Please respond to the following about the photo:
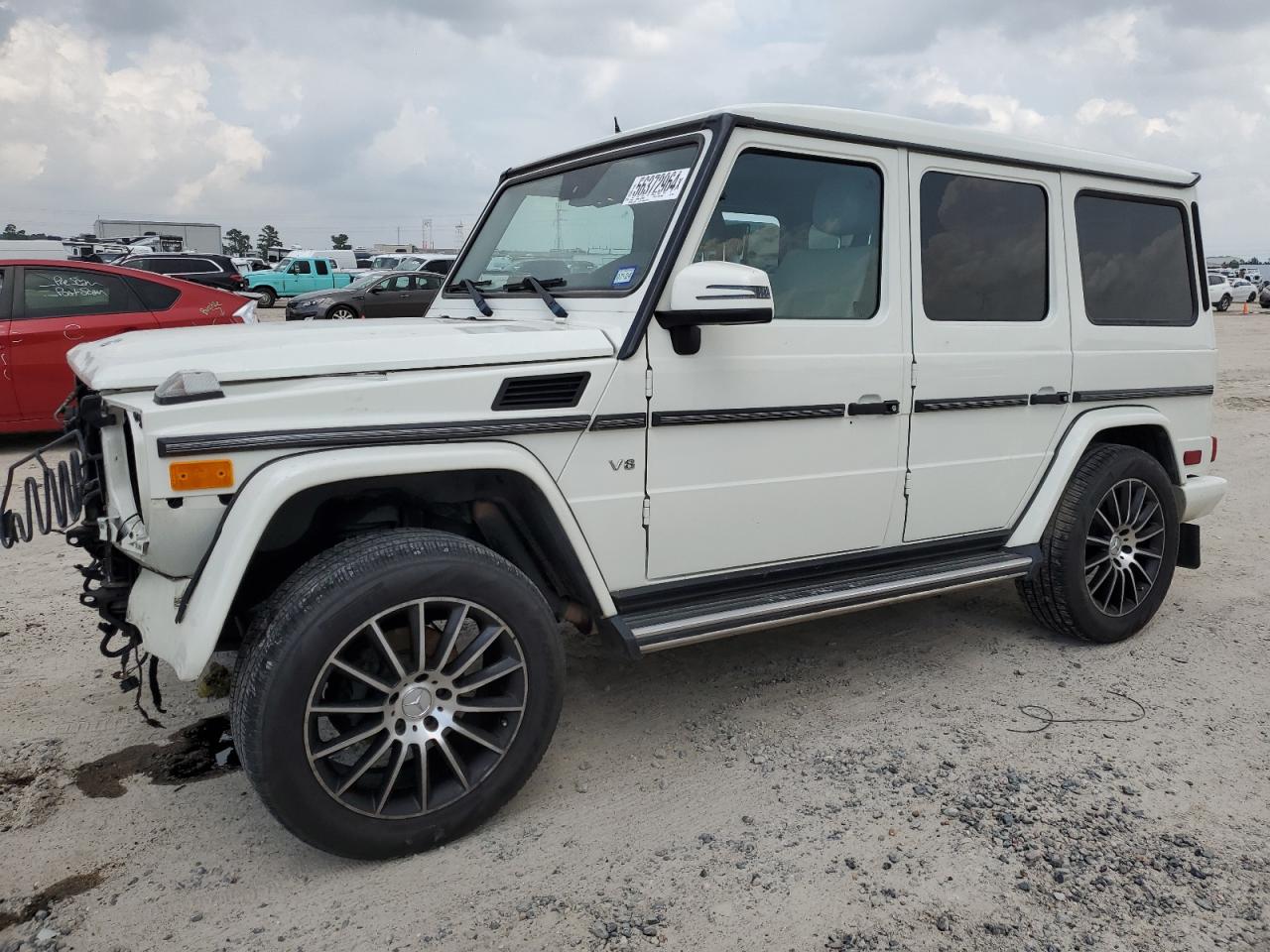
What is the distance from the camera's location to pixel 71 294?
323 inches

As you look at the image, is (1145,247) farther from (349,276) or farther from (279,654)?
(349,276)

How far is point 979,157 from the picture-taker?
12.6 feet

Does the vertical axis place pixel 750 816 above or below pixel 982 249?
below

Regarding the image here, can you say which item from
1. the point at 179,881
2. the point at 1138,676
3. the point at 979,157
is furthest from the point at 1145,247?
the point at 179,881

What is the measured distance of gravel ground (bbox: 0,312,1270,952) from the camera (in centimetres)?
253

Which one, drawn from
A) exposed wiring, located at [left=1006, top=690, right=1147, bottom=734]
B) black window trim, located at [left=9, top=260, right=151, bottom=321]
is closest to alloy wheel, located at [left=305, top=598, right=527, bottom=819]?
exposed wiring, located at [left=1006, top=690, right=1147, bottom=734]

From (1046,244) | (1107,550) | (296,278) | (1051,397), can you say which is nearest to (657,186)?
(1046,244)

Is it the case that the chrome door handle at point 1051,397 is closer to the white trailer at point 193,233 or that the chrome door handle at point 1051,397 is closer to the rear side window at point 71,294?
the rear side window at point 71,294

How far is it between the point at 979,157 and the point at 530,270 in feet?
6.02

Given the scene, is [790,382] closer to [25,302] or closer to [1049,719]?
[1049,719]

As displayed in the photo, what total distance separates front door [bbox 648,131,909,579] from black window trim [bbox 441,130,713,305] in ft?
0.23

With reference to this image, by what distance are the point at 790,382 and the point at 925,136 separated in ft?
3.84

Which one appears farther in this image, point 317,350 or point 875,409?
point 875,409

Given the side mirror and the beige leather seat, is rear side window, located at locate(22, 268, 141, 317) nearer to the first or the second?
the beige leather seat
